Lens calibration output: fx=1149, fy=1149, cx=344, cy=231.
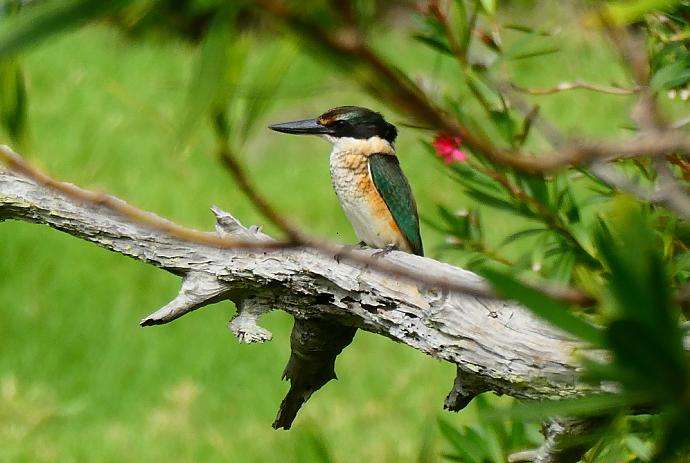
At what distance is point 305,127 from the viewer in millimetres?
2182

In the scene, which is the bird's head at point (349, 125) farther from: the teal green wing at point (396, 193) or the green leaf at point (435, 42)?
the green leaf at point (435, 42)

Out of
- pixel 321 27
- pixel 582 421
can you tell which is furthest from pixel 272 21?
pixel 582 421

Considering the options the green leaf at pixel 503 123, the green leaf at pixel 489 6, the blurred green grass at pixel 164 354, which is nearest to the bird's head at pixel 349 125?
the blurred green grass at pixel 164 354

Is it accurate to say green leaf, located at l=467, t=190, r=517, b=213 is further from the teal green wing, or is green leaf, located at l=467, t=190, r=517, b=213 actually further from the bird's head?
the teal green wing

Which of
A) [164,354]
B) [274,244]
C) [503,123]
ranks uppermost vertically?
[274,244]

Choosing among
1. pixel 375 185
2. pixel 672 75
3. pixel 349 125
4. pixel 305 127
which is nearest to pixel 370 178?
pixel 375 185

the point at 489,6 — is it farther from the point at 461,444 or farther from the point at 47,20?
the point at 47,20

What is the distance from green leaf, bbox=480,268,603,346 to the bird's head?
1.73 metres

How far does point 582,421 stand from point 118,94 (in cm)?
76

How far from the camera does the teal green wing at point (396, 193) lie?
238cm

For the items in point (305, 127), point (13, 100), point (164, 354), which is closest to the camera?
point (13, 100)

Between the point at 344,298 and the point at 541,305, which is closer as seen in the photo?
the point at 541,305

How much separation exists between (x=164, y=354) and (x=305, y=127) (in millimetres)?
2206

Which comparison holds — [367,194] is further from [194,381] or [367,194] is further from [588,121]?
[588,121]
